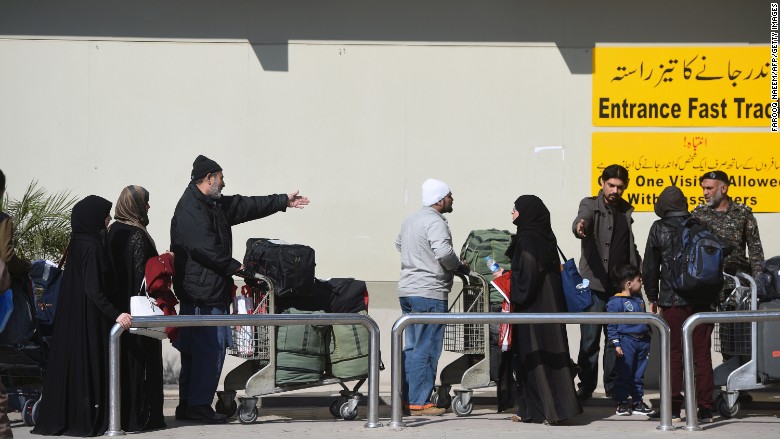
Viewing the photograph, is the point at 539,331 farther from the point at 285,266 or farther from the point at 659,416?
the point at 285,266

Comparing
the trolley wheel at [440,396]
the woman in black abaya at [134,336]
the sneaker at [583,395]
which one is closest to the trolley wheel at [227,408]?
the woman in black abaya at [134,336]

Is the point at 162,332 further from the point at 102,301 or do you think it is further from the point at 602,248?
the point at 602,248

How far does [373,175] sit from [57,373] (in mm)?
4400

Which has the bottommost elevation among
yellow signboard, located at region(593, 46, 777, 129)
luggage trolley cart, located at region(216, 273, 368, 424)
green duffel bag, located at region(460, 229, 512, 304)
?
luggage trolley cart, located at region(216, 273, 368, 424)

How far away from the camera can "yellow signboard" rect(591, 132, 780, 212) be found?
12.0 metres

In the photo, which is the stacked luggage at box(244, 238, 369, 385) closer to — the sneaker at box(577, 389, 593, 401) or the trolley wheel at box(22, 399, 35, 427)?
the trolley wheel at box(22, 399, 35, 427)

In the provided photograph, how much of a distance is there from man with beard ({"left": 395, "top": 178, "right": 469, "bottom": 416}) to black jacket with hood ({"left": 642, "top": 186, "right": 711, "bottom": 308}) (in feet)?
4.60

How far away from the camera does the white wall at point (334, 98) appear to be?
12.0 meters

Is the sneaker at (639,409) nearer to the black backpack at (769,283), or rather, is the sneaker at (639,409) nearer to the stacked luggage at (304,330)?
the black backpack at (769,283)

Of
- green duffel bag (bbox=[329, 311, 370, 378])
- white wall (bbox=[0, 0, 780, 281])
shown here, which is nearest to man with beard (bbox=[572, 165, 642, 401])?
white wall (bbox=[0, 0, 780, 281])

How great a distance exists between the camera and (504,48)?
12.1m

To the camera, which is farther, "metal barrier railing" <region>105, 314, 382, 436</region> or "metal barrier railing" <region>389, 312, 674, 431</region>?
"metal barrier railing" <region>389, 312, 674, 431</region>

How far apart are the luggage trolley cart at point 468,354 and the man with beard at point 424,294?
19 cm

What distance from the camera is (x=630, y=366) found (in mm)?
9477
